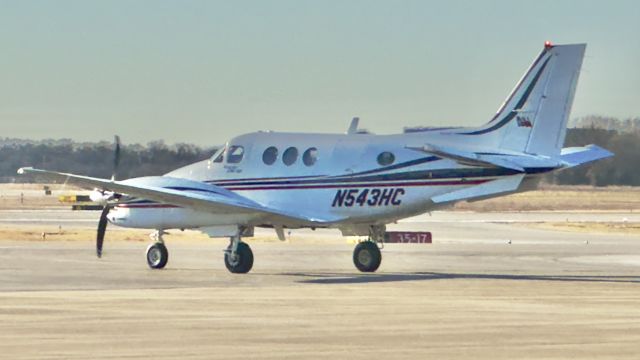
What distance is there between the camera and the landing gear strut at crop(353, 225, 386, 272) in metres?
39.0

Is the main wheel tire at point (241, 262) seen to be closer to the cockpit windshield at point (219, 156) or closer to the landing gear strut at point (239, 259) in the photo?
the landing gear strut at point (239, 259)

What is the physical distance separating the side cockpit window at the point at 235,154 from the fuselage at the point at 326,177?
0.06 ft

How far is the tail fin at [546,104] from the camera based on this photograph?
35906 millimetres

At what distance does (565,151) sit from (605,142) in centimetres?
6124

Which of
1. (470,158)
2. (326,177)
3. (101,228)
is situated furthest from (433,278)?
(101,228)

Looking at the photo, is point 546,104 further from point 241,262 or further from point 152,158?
point 152,158

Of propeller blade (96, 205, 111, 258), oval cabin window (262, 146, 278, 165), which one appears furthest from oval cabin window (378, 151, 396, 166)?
propeller blade (96, 205, 111, 258)

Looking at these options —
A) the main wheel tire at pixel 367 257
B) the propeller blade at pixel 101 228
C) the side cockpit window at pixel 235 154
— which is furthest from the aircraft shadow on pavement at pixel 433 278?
the propeller blade at pixel 101 228

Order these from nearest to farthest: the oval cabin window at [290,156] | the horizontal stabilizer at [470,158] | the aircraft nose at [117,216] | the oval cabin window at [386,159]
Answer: the horizontal stabilizer at [470,158] → the oval cabin window at [386,159] → the oval cabin window at [290,156] → the aircraft nose at [117,216]

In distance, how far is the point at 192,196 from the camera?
3781 cm

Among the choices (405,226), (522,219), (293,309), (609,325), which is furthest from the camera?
(522,219)

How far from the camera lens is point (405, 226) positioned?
75.6m

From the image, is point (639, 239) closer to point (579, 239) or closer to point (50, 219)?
point (579, 239)

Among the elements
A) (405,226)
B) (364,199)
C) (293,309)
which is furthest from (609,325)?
(405,226)
